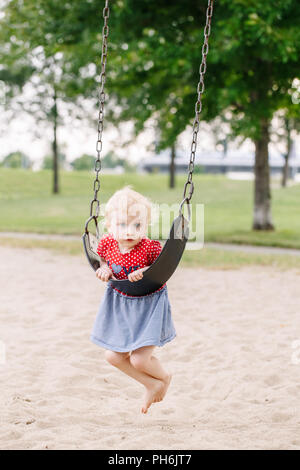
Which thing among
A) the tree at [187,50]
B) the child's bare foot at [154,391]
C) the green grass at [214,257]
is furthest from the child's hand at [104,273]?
the tree at [187,50]

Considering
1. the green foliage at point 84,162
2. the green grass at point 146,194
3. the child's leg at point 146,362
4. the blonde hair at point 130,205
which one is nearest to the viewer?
the blonde hair at point 130,205

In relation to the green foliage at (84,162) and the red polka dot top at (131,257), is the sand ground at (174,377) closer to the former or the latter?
the red polka dot top at (131,257)

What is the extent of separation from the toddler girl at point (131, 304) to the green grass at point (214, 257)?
708 cm

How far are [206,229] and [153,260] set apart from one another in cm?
1434

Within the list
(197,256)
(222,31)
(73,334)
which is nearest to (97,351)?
(73,334)

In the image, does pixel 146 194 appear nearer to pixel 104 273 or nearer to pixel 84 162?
pixel 104 273

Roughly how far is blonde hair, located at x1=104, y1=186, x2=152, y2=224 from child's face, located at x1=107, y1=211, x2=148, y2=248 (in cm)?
2

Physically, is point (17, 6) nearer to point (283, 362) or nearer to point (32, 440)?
point (283, 362)

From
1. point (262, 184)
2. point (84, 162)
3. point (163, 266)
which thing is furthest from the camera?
point (84, 162)

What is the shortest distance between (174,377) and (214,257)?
285 inches

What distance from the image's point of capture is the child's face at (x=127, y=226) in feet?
10.7

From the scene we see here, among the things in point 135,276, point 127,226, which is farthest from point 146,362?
point 127,226

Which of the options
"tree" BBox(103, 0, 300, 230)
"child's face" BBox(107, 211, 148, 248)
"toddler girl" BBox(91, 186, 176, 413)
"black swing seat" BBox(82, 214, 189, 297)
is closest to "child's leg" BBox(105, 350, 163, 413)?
"toddler girl" BBox(91, 186, 176, 413)

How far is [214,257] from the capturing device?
11766 millimetres
